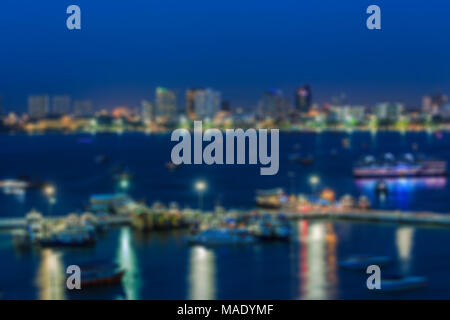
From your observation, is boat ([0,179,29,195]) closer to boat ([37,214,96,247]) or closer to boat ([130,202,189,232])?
boat ([130,202,189,232])

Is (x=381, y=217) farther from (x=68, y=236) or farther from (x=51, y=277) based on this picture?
(x=51, y=277)

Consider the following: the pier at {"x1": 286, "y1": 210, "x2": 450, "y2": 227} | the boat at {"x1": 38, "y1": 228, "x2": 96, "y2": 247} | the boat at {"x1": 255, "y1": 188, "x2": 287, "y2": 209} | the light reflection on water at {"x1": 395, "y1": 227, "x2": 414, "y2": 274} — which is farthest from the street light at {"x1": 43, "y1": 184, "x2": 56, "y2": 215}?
the light reflection on water at {"x1": 395, "y1": 227, "x2": 414, "y2": 274}

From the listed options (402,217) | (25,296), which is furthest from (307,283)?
(402,217)

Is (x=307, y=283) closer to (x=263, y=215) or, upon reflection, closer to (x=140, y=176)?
(x=263, y=215)

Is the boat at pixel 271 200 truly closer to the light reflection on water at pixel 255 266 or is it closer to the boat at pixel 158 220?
the light reflection on water at pixel 255 266

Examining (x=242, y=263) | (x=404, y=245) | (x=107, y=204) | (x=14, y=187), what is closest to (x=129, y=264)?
(x=242, y=263)
